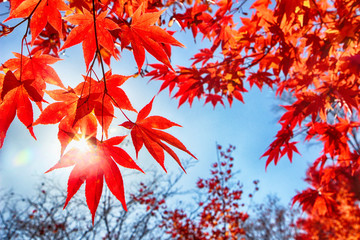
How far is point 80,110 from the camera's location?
0.66 metres

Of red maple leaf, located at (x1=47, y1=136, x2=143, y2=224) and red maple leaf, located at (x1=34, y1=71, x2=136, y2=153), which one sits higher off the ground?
red maple leaf, located at (x1=34, y1=71, x2=136, y2=153)

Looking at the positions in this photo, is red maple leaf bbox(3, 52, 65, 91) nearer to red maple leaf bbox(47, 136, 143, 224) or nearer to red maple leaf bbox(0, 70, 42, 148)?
red maple leaf bbox(0, 70, 42, 148)

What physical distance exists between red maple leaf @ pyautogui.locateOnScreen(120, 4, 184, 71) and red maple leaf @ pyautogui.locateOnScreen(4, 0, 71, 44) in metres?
0.21

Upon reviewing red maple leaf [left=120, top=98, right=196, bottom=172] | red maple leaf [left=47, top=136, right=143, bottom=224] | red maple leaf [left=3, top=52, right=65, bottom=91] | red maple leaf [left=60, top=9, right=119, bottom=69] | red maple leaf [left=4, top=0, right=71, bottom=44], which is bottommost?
red maple leaf [left=47, top=136, right=143, bottom=224]

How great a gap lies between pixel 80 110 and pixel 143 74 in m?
1.10

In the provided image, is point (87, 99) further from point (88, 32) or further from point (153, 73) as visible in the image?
point (153, 73)

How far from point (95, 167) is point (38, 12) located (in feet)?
1.71

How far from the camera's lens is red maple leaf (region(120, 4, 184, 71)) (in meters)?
0.69

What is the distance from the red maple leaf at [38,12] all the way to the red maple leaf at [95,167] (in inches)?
14.6

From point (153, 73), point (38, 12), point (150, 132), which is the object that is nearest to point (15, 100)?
point (38, 12)

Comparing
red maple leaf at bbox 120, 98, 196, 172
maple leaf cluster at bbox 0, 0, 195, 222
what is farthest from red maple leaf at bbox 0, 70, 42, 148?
red maple leaf at bbox 120, 98, 196, 172

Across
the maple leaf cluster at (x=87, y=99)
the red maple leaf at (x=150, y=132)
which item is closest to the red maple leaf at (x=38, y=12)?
the maple leaf cluster at (x=87, y=99)

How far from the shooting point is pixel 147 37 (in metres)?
0.72

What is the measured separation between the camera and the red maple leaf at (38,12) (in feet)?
2.19
